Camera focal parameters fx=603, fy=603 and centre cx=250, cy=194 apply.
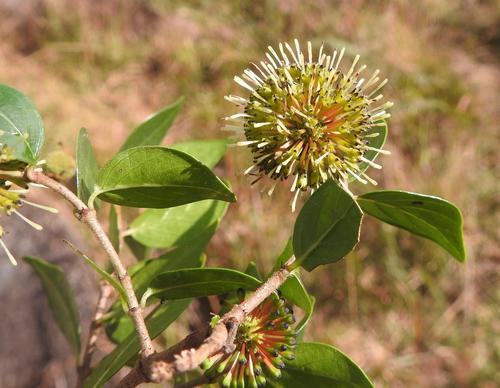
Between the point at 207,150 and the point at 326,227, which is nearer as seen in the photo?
the point at 326,227

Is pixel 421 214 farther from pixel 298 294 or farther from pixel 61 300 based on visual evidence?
pixel 61 300

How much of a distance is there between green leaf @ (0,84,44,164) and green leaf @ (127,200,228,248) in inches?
12.0

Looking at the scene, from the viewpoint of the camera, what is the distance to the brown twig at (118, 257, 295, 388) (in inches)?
20.7

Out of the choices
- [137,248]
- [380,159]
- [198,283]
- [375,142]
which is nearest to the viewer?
[198,283]

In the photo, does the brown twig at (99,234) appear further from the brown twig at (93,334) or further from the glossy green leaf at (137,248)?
the glossy green leaf at (137,248)

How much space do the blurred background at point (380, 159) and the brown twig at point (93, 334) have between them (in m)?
1.47

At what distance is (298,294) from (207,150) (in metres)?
0.37

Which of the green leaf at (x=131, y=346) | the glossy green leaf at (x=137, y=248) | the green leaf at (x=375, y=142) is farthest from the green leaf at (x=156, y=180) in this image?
the glossy green leaf at (x=137, y=248)

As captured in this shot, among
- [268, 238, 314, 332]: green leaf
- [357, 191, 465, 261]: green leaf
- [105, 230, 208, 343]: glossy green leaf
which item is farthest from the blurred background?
[357, 191, 465, 261]: green leaf

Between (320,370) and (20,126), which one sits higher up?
(20,126)

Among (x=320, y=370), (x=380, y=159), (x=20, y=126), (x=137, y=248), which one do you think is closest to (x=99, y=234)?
(x=20, y=126)

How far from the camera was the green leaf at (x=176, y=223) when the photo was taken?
982 mm

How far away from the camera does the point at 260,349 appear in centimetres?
74

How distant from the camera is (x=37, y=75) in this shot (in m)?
3.99
